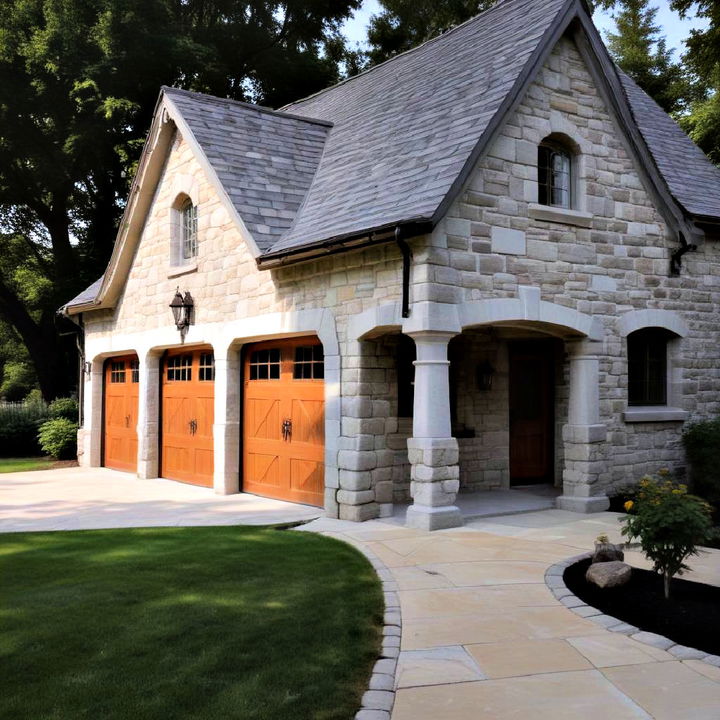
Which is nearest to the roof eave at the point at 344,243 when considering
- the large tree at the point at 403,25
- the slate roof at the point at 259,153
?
the slate roof at the point at 259,153

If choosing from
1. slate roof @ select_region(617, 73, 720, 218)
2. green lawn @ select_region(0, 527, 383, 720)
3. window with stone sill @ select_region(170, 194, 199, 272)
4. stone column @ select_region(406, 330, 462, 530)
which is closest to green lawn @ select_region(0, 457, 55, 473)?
window with stone sill @ select_region(170, 194, 199, 272)

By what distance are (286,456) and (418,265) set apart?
13.6ft

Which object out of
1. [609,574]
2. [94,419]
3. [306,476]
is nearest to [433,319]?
[609,574]

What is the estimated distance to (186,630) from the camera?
509cm

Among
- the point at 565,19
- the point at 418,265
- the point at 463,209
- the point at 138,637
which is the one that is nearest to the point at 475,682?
the point at 138,637

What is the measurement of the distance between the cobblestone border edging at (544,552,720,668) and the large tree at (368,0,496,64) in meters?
26.1

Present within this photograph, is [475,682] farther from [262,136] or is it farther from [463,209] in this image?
[262,136]

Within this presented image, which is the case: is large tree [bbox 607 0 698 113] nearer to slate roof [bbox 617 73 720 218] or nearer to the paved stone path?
A: slate roof [bbox 617 73 720 218]

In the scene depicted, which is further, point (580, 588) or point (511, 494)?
point (511, 494)

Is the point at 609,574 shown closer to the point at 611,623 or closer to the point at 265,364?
the point at 611,623

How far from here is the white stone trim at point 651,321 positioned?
10.7 m

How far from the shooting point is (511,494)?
11.4 m

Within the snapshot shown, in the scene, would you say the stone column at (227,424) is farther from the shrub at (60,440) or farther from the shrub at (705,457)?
the shrub at (60,440)

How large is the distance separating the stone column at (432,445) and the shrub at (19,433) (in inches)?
599
